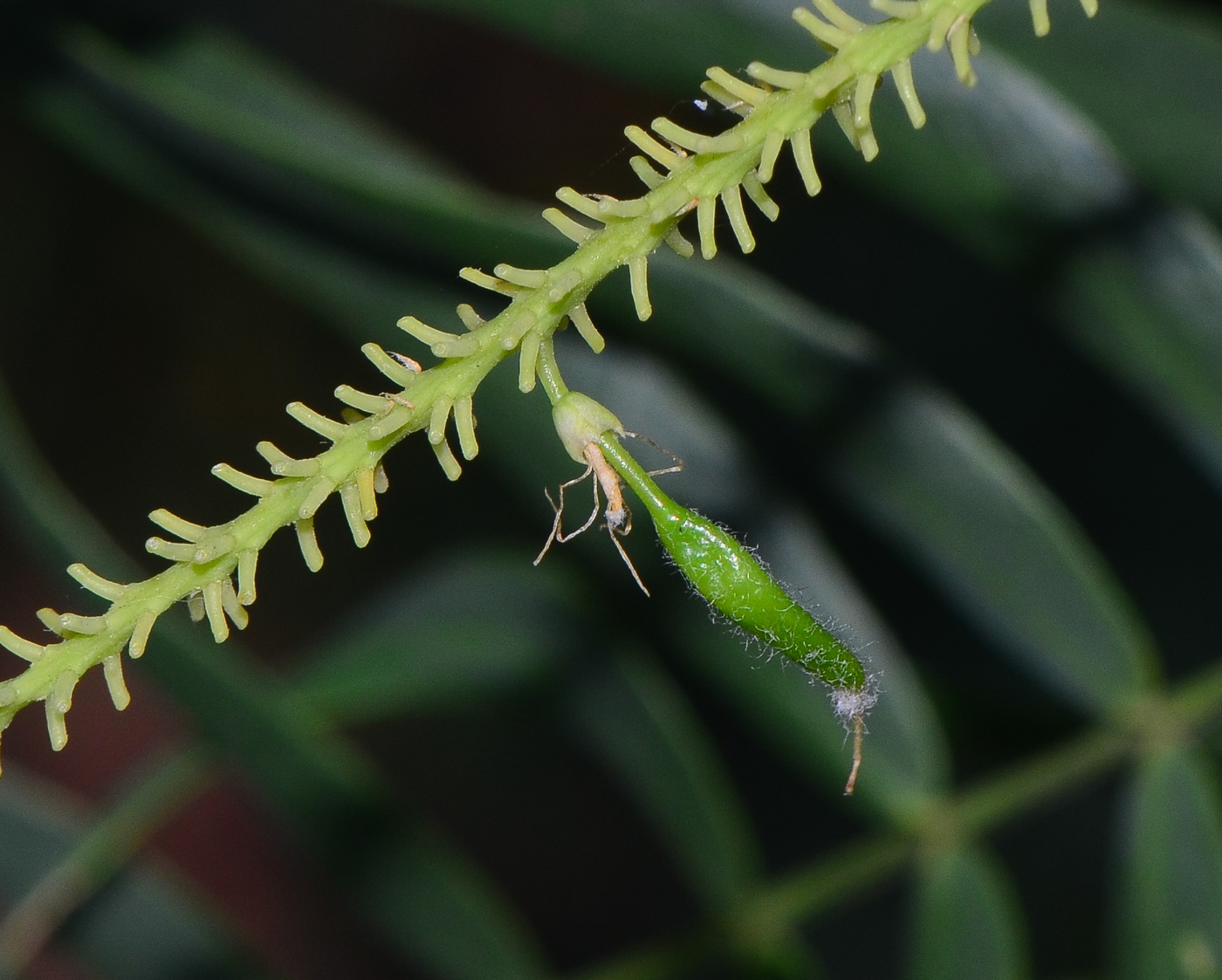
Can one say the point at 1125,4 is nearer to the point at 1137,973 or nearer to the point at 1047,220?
the point at 1047,220

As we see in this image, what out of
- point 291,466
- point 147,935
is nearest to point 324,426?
point 291,466

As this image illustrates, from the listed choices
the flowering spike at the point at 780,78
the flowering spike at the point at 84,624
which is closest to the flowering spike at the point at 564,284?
the flowering spike at the point at 780,78

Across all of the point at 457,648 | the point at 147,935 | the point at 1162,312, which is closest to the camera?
the point at 1162,312

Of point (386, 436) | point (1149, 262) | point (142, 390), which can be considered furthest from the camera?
point (142, 390)


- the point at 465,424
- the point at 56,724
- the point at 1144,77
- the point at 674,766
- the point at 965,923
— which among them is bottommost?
the point at 965,923

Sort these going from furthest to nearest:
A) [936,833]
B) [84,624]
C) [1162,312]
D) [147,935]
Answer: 1. [147,935]
2. [936,833]
3. [1162,312]
4. [84,624]

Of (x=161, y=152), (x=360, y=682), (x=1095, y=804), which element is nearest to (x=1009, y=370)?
(x=1095, y=804)

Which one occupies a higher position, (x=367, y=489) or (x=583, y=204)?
(x=583, y=204)

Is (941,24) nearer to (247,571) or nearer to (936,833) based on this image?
(247,571)
